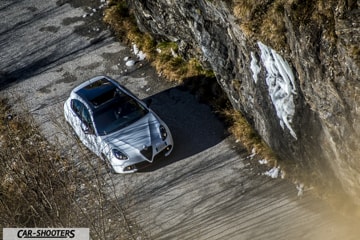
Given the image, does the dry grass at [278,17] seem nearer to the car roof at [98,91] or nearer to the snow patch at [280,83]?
the snow patch at [280,83]

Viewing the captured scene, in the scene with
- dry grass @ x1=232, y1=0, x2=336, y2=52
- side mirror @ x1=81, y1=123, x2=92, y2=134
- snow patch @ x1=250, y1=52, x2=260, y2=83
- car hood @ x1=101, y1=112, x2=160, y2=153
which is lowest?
car hood @ x1=101, y1=112, x2=160, y2=153

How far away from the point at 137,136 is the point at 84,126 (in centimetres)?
139

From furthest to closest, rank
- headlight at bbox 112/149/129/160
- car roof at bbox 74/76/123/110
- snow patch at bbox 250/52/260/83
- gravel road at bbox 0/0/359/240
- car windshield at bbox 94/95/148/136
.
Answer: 1. car roof at bbox 74/76/123/110
2. car windshield at bbox 94/95/148/136
3. headlight at bbox 112/149/129/160
4. gravel road at bbox 0/0/359/240
5. snow patch at bbox 250/52/260/83

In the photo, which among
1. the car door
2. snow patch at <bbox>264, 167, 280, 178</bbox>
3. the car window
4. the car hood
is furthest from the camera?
the car window

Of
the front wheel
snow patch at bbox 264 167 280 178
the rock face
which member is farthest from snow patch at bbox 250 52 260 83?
the front wheel

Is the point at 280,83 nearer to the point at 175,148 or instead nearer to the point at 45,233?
the point at 175,148

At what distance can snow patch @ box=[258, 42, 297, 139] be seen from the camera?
47.5ft

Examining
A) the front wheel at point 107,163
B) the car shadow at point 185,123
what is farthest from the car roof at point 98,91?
the front wheel at point 107,163

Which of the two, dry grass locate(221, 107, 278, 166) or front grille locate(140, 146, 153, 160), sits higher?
front grille locate(140, 146, 153, 160)

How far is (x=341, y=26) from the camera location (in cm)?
1303

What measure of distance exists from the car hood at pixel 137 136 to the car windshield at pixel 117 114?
13 centimetres

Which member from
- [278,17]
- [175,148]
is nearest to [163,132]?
[175,148]

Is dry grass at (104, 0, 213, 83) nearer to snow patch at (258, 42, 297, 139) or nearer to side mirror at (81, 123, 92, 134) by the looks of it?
side mirror at (81, 123, 92, 134)

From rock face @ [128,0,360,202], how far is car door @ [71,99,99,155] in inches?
122
